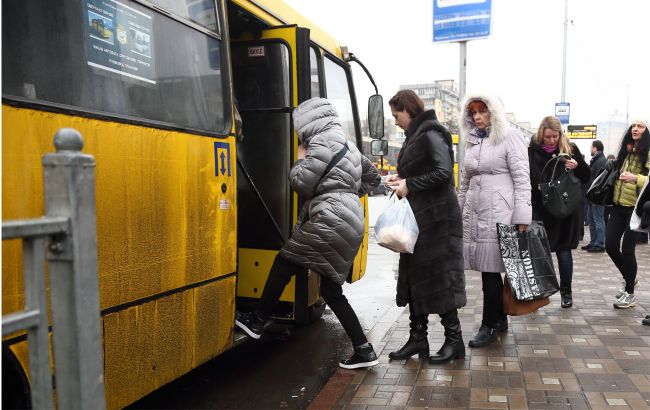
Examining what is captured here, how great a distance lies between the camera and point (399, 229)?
4215 millimetres

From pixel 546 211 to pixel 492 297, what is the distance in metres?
1.42

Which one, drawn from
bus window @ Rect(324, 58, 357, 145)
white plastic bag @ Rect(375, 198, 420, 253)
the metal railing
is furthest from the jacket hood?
the metal railing

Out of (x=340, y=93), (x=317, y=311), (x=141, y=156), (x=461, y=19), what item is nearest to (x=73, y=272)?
(x=141, y=156)

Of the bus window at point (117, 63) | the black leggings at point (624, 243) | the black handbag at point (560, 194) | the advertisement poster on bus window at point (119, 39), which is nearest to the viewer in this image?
the bus window at point (117, 63)

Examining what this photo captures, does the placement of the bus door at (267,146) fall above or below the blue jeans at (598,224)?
above

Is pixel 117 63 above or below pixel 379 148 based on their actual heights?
above

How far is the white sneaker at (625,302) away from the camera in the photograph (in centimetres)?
601

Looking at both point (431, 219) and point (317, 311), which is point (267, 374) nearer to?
point (317, 311)

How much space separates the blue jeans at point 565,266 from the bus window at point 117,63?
12.8 ft

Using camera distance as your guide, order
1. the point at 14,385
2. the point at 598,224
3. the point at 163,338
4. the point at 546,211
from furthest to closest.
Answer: the point at 598,224 → the point at 546,211 → the point at 163,338 → the point at 14,385

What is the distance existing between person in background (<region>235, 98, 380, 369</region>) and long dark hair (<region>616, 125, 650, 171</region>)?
3.00 meters

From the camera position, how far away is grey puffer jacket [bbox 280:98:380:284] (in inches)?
160

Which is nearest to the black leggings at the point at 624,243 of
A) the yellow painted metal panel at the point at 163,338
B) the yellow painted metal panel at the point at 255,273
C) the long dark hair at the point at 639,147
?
the long dark hair at the point at 639,147

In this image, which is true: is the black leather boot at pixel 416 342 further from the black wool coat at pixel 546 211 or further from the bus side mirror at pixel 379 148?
the bus side mirror at pixel 379 148
